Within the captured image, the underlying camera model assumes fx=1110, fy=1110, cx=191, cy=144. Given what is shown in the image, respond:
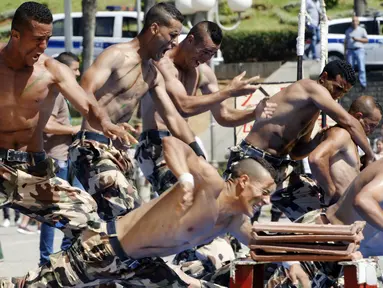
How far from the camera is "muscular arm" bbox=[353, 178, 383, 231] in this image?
6.49 metres

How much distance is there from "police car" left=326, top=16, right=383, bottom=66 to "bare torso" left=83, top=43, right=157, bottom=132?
16361 millimetres

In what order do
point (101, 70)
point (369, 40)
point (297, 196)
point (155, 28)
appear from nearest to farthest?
point (101, 70)
point (155, 28)
point (297, 196)
point (369, 40)

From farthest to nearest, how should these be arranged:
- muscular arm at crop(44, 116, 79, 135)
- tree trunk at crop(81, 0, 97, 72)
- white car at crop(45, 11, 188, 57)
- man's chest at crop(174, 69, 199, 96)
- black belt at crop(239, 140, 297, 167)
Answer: white car at crop(45, 11, 188, 57) < tree trunk at crop(81, 0, 97, 72) < muscular arm at crop(44, 116, 79, 135) < man's chest at crop(174, 69, 199, 96) < black belt at crop(239, 140, 297, 167)

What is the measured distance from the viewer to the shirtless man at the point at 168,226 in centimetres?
592

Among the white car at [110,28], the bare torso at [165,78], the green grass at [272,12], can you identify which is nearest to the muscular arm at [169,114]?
the bare torso at [165,78]

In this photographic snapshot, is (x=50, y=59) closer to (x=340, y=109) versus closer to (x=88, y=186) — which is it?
(x=88, y=186)

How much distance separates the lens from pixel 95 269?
6199mm

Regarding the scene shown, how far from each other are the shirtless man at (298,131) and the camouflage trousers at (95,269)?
7.36 feet

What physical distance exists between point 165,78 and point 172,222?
2724 millimetres

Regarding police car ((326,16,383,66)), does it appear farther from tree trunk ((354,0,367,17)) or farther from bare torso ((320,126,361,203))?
bare torso ((320,126,361,203))

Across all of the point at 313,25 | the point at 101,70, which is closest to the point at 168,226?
the point at 101,70

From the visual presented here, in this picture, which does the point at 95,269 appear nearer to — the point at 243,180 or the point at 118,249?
the point at 118,249

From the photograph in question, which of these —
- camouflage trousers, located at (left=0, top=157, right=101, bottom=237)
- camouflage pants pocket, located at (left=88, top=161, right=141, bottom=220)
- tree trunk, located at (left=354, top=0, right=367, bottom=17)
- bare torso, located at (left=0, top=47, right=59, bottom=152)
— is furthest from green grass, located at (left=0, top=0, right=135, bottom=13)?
camouflage trousers, located at (left=0, top=157, right=101, bottom=237)

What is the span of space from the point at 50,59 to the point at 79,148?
1.01 m
